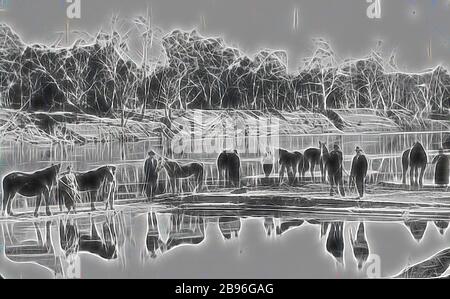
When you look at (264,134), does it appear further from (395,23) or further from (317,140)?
(395,23)

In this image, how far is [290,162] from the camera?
10.2ft

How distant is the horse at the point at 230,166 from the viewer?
3.06 meters

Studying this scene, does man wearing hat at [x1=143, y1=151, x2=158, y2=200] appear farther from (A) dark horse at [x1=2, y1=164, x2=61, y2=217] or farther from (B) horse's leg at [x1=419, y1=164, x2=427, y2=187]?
(B) horse's leg at [x1=419, y1=164, x2=427, y2=187]

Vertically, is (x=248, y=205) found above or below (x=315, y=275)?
above

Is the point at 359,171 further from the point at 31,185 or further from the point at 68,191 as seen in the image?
the point at 31,185

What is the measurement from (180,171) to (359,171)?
0.95m

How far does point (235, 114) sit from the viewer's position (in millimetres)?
3117

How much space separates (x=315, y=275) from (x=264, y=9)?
1.42 meters

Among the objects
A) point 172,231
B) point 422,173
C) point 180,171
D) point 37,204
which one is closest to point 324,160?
point 422,173

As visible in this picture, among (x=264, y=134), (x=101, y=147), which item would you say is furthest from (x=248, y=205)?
(x=101, y=147)

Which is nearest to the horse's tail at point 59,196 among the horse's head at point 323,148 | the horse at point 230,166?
the horse at point 230,166

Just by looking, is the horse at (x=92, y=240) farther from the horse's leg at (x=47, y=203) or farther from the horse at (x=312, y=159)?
the horse at (x=312, y=159)

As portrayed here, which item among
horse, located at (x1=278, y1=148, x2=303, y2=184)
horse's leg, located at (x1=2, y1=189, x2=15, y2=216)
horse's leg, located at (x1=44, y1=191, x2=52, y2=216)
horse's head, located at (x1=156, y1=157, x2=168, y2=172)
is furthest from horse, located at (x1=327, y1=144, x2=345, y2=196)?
horse's leg, located at (x1=2, y1=189, x2=15, y2=216)

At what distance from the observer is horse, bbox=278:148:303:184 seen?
3.09 meters
